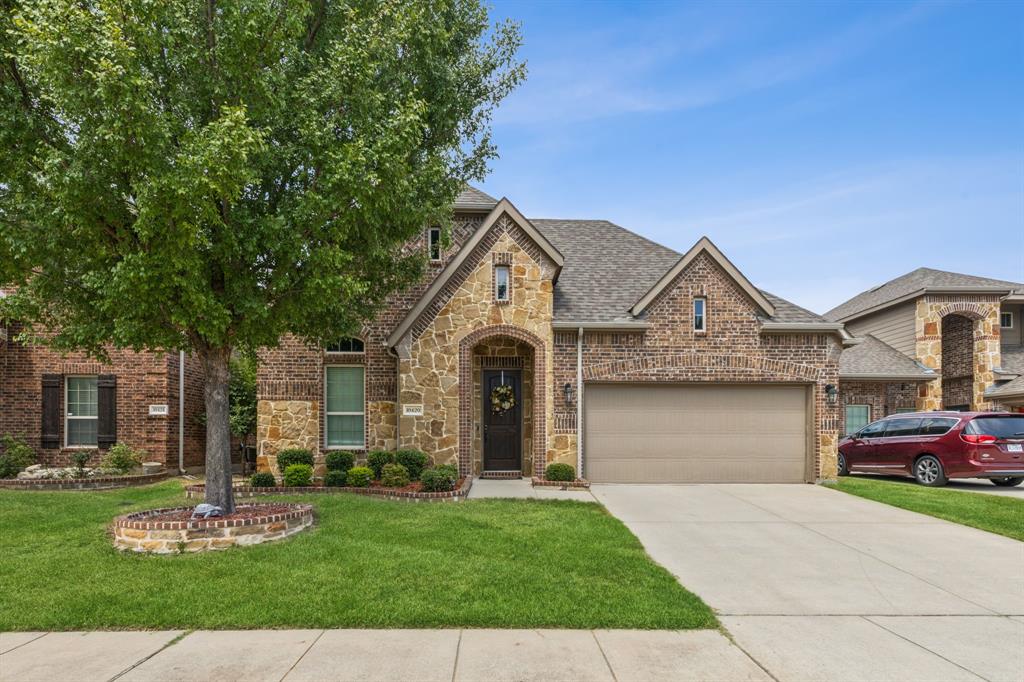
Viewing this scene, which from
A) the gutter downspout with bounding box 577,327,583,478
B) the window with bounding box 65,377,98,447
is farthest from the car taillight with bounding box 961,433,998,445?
the window with bounding box 65,377,98,447

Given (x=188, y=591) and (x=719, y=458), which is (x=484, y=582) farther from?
(x=719, y=458)

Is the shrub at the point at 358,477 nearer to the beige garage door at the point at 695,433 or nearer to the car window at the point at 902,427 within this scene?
the beige garage door at the point at 695,433

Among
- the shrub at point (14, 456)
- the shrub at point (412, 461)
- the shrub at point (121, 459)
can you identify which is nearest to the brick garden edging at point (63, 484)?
the shrub at point (14, 456)

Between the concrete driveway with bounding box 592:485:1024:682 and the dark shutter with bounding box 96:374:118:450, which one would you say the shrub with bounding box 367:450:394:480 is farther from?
the dark shutter with bounding box 96:374:118:450

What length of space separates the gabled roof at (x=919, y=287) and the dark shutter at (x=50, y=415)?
26321 millimetres

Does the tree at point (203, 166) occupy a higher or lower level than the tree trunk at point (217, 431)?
higher

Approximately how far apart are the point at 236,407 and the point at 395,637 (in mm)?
12257

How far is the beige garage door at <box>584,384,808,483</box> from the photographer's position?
508 inches

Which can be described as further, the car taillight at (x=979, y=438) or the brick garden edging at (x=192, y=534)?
the car taillight at (x=979, y=438)

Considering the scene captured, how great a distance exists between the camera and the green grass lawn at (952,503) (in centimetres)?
912

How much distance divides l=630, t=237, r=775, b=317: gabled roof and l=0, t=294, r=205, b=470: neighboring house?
1160 centimetres

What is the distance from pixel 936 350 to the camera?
19578 mm

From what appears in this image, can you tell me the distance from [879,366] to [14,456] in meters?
24.1

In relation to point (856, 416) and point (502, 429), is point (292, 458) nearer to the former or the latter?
point (502, 429)
